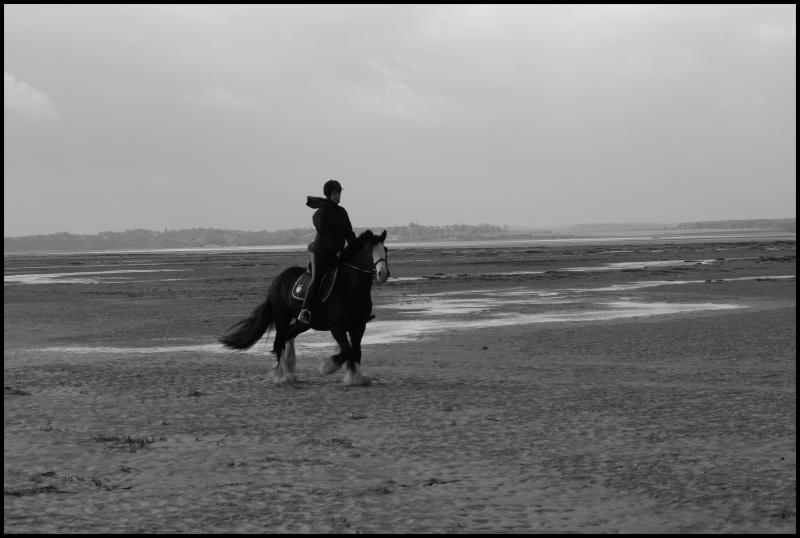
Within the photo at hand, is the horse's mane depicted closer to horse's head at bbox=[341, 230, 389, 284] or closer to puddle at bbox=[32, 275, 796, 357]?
horse's head at bbox=[341, 230, 389, 284]

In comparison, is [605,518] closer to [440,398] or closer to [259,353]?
[440,398]

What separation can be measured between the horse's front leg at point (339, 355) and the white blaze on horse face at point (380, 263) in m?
0.86

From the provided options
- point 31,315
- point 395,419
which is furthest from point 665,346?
point 31,315

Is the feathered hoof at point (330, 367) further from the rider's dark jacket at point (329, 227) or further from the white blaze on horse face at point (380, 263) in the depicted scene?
the rider's dark jacket at point (329, 227)

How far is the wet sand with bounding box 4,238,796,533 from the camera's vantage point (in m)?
6.45

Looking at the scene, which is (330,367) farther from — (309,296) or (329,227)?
(329,227)

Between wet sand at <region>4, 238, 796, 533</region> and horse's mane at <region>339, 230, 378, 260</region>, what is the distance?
1.62 meters

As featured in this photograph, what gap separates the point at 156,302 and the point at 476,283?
1234 centimetres

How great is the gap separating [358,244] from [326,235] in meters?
0.46

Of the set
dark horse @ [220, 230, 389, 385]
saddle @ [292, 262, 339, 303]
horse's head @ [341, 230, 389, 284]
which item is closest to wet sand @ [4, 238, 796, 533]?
dark horse @ [220, 230, 389, 385]

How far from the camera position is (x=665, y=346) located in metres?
16.1

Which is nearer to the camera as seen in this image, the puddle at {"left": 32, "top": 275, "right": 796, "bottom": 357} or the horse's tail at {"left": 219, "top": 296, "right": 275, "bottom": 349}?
the horse's tail at {"left": 219, "top": 296, "right": 275, "bottom": 349}

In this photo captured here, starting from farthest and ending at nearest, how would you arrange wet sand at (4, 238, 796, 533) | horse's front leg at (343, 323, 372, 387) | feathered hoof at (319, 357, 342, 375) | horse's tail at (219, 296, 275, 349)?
horse's tail at (219, 296, 275, 349) < feathered hoof at (319, 357, 342, 375) < horse's front leg at (343, 323, 372, 387) < wet sand at (4, 238, 796, 533)

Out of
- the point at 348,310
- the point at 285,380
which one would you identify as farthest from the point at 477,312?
the point at 285,380
